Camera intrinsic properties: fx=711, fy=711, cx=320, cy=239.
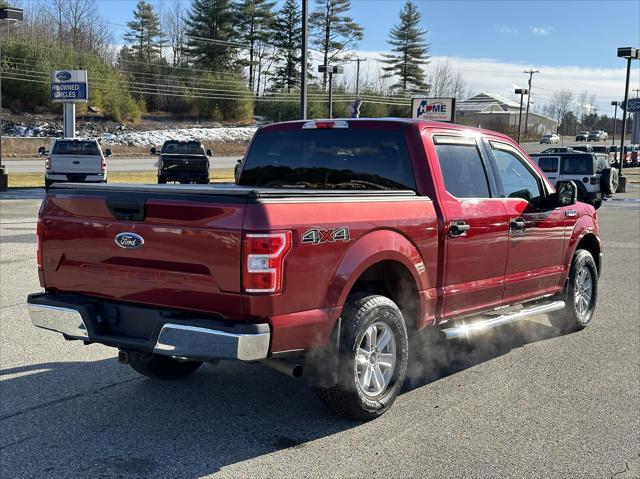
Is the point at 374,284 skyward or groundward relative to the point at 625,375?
skyward

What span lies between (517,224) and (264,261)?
284 cm

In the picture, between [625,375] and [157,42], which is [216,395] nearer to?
[625,375]

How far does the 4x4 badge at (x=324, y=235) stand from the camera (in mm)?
3984

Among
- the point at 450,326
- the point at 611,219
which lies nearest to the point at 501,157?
the point at 450,326

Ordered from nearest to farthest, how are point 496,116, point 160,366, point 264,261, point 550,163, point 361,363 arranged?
1. point 264,261
2. point 361,363
3. point 160,366
4. point 550,163
5. point 496,116

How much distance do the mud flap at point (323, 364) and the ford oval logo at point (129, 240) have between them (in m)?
1.18

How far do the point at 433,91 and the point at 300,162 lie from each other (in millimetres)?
97631

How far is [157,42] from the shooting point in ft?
299

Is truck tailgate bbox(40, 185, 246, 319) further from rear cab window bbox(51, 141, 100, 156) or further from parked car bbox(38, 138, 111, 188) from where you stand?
rear cab window bbox(51, 141, 100, 156)

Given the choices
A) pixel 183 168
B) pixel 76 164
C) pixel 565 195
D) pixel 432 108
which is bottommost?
pixel 183 168

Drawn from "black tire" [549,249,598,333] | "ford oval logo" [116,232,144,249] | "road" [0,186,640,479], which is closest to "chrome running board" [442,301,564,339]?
"road" [0,186,640,479]

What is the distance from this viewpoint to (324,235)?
4098mm

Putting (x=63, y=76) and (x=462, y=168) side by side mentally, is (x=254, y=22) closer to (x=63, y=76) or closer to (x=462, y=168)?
(x=63, y=76)

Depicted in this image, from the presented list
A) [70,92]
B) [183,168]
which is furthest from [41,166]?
[183,168]
